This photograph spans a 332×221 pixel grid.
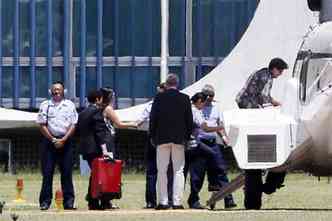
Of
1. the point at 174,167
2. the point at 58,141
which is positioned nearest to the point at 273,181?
the point at 174,167

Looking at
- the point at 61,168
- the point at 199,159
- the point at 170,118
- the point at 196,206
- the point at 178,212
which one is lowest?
the point at 196,206

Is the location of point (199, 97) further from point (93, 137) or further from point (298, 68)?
point (298, 68)

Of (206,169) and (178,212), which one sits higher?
(206,169)

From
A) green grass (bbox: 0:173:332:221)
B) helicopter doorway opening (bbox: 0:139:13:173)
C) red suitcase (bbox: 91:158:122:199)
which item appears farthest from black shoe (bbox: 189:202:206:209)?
helicopter doorway opening (bbox: 0:139:13:173)

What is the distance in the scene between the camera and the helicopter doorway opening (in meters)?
43.7

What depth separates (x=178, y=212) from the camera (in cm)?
2316

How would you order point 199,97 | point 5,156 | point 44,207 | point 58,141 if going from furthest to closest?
point 5,156 → point 199,97 → point 58,141 → point 44,207

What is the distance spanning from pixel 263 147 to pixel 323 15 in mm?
2201

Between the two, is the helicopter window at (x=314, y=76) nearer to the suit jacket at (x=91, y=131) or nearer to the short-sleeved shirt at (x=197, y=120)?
the short-sleeved shirt at (x=197, y=120)

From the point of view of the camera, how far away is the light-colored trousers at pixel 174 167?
2492 cm

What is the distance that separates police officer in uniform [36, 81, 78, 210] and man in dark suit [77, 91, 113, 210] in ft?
0.59

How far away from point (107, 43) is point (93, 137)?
21.4 m

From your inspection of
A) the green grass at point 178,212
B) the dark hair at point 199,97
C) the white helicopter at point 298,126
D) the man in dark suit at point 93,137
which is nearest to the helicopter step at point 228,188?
the green grass at point 178,212

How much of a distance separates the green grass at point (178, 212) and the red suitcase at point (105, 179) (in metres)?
0.37
